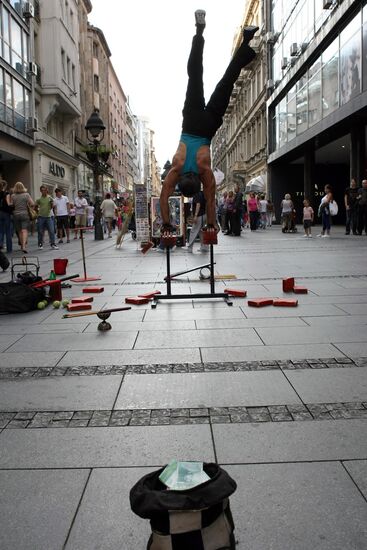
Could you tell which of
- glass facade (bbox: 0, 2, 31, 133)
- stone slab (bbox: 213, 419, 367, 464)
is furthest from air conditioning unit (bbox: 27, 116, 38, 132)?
stone slab (bbox: 213, 419, 367, 464)

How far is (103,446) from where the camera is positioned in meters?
2.71

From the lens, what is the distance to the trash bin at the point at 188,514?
Result: 1.58m

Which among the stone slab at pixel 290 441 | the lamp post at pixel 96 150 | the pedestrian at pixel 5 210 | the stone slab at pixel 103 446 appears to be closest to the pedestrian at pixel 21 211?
the pedestrian at pixel 5 210

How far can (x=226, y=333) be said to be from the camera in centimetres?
508

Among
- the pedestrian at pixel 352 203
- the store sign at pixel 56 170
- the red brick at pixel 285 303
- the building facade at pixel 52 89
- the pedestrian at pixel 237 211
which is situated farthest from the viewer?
the store sign at pixel 56 170

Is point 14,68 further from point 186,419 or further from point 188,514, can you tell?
point 188,514

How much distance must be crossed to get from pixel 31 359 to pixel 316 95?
24796 mm

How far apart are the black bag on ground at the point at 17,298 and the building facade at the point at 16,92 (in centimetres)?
1858

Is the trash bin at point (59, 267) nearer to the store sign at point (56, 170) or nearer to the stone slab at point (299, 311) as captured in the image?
the stone slab at point (299, 311)

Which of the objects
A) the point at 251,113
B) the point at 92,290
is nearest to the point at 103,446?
the point at 92,290

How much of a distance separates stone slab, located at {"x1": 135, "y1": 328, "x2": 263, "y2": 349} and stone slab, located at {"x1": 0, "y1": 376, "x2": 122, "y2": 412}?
957 millimetres

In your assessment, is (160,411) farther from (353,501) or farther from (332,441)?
(353,501)

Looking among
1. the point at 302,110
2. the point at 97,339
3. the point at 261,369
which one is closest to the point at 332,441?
the point at 261,369

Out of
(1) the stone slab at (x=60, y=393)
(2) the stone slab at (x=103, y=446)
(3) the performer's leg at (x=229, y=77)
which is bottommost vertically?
(2) the stone slab at (x=103, y=446)
